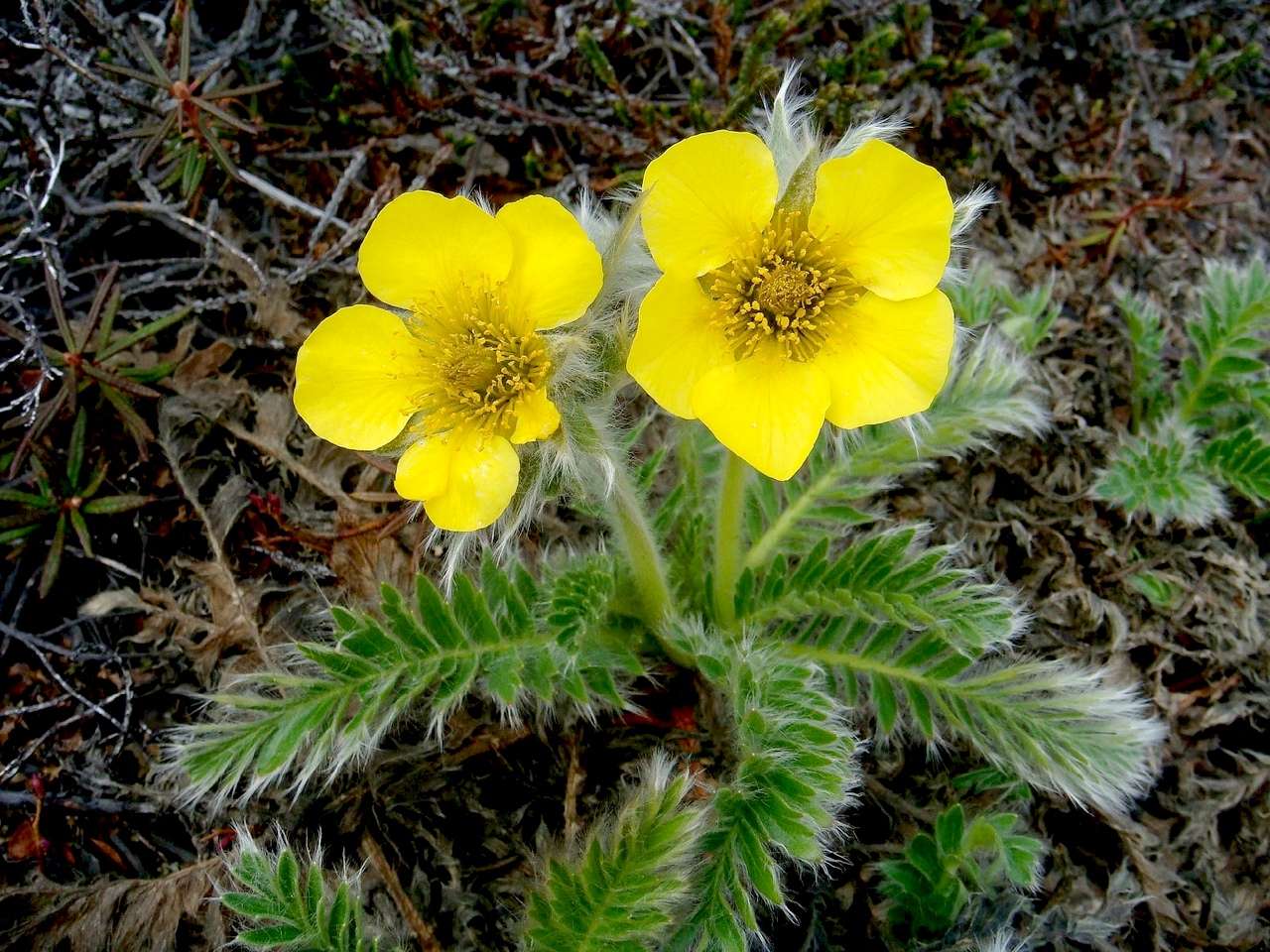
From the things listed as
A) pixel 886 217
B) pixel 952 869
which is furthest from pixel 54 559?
pixel 952 869

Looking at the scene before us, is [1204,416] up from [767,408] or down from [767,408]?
down

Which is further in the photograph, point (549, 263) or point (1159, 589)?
point (1159, 589)

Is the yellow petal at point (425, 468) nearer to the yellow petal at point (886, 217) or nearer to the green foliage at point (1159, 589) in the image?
the yellow petal at point (886, 217)

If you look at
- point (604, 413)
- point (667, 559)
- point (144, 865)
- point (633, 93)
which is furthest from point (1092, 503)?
point (144, 865)

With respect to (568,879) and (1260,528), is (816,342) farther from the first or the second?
(1260,528)

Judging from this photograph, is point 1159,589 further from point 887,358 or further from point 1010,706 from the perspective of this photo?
point 887,358

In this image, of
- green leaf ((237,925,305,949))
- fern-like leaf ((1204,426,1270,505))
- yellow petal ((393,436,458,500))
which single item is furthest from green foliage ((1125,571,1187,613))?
green leaf ((237,925,305,949))

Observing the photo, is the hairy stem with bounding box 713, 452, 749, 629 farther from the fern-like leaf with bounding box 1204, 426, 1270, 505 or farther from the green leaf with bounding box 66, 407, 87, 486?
the green leaf with bounding box 66, 407, 87, 486

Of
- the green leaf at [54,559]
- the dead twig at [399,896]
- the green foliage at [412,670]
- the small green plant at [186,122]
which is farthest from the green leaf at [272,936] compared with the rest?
the small green plant at [186,122]

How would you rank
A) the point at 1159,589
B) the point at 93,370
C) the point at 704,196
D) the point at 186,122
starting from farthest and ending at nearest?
the point at 1159,589 < the point at 186,122 < the point at 93,370 < the point at 704,196
